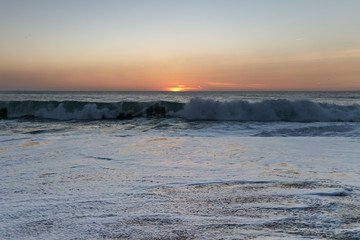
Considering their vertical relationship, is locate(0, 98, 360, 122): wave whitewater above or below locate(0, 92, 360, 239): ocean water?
above

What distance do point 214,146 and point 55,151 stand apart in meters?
3.25

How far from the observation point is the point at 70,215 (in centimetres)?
270

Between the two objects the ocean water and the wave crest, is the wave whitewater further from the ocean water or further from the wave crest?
the ocean water

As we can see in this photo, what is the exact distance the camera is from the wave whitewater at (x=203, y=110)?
15.4 meters

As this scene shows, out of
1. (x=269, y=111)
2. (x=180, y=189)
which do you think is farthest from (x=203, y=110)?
(x=180, y=189)

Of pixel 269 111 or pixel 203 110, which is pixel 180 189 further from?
pixel 269 111

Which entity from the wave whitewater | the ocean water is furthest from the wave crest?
the ocean water

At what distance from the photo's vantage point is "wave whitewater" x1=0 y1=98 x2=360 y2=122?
15367mm

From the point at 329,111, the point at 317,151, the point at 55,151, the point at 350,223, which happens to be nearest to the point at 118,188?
the point at 350,223

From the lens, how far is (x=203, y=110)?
16.3 meters

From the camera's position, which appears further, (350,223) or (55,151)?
(55,151)

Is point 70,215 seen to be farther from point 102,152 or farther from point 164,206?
point 102,152

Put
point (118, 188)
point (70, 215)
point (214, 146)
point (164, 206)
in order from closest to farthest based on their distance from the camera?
point (70, 215) → point (164, 206) → point (118, 188) → point (214, 146)

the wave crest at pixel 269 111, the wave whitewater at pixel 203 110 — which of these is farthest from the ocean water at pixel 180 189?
the wave whitewater at pixel 203 110
